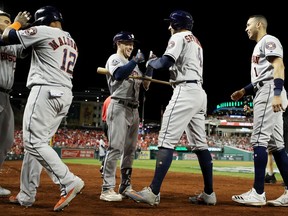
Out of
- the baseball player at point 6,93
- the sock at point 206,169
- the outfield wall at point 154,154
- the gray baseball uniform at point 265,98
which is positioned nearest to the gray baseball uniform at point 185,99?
the sock at point 206,169

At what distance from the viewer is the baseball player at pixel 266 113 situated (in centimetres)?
484

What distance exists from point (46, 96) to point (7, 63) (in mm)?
1505

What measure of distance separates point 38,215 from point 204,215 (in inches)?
69.5

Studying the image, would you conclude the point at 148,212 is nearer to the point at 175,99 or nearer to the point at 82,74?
the point at 175,99

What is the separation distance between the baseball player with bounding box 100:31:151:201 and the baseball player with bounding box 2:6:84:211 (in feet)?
2.75

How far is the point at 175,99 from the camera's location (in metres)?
4.80

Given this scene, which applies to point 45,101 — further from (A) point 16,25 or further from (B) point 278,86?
(B) point 278,86

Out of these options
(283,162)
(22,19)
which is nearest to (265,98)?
(283,162)

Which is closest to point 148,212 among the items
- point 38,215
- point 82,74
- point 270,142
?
point 38,215

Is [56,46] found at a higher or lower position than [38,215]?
higher

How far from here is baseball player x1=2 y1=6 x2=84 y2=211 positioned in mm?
4195

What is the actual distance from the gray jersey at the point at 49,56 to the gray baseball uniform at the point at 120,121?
2.78ft

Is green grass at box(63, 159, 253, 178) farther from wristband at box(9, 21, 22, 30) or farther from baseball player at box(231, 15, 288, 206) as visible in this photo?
wristband at box(9, 21, 22, 30)

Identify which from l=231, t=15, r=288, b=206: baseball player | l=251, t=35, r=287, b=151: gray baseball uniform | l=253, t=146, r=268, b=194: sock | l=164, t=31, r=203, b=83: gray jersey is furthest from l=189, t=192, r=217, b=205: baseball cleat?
l=164, t=31, r=203, b=83: gray jersey
